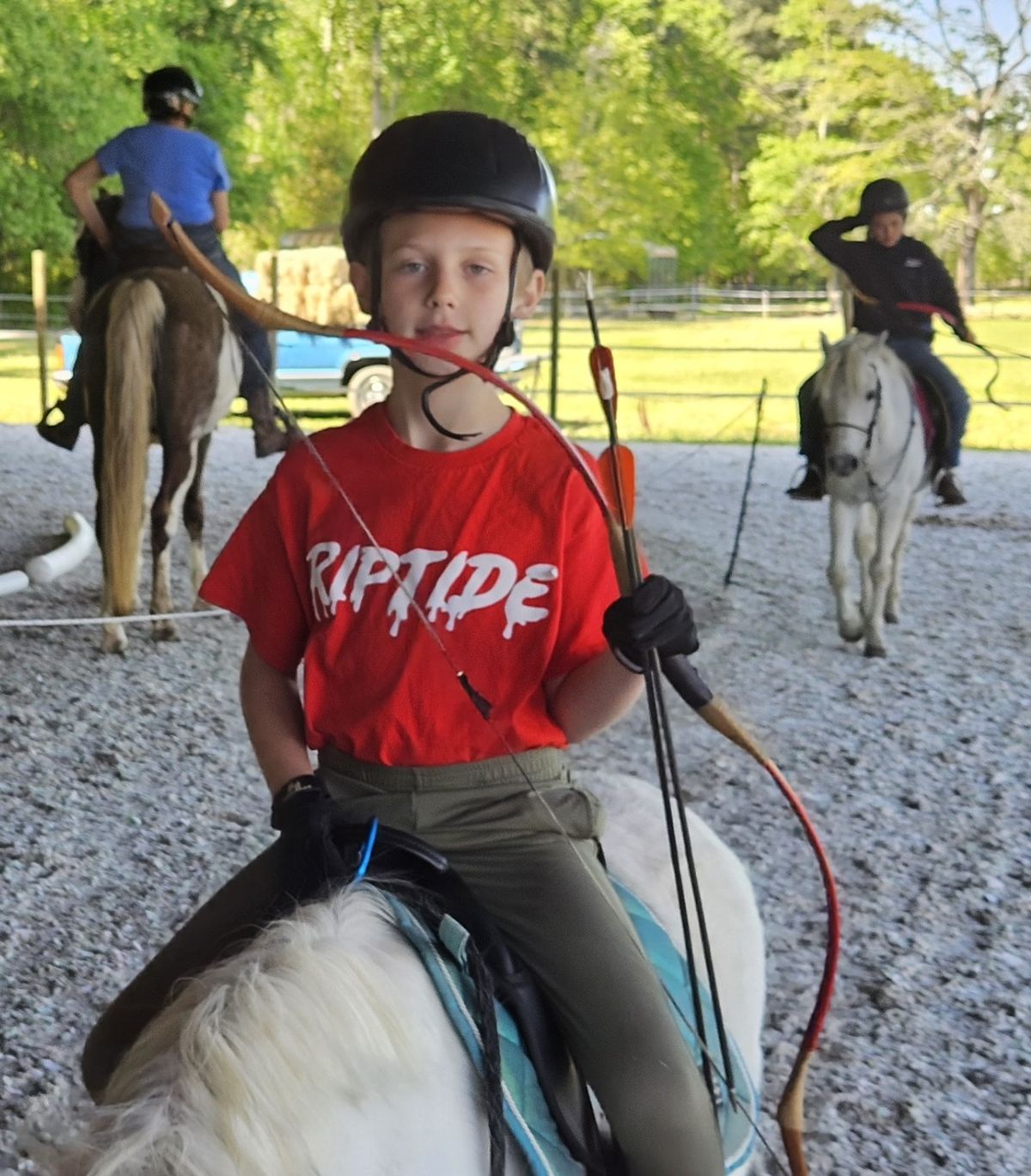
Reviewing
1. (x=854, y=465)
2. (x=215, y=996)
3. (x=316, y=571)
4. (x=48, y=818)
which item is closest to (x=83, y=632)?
(x=48, y=818)

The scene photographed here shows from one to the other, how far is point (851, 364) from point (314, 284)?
36.0 feet

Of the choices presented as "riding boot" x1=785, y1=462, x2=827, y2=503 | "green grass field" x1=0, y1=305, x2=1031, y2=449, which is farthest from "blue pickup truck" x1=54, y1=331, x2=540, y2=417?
"riding boot" x1=785, y1=462, x2=827, y2=503

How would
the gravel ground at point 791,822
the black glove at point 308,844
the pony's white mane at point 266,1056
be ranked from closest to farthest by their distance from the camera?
the pony's white mane at point 266,1056 < the black glove at point 308,844 < the gravel ground at point 791,822

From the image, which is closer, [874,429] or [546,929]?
[546,929]

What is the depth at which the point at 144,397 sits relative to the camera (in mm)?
4523

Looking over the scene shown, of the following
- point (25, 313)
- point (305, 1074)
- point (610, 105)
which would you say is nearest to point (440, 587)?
point (305, 1074)

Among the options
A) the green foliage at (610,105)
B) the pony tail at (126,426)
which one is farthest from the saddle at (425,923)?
the green foliage at (610,105)

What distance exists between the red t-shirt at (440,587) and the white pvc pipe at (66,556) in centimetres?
460

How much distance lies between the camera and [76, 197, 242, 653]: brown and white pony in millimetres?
4402

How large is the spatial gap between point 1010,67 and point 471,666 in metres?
11.4

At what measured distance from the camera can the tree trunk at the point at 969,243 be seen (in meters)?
11.0

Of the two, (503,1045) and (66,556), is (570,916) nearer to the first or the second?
(503,1045)

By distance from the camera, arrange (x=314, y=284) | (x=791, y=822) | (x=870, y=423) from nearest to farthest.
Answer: (x=791, y=822) < (x=870, y=423) < (x=314, y=284)

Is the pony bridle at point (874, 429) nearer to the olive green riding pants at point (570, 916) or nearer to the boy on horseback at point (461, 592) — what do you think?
the boy on horseback at point (461, 592)
